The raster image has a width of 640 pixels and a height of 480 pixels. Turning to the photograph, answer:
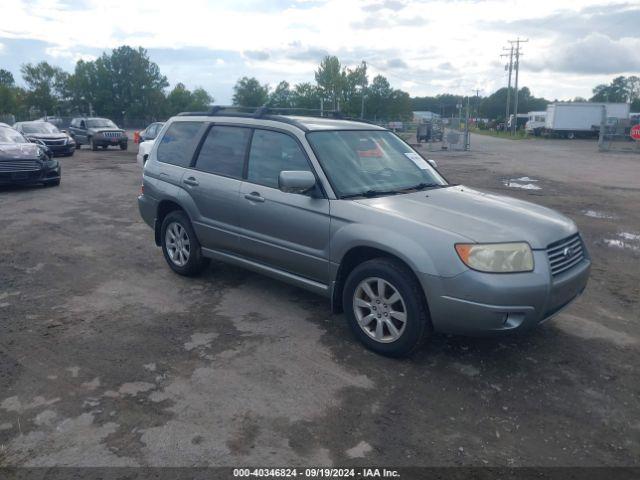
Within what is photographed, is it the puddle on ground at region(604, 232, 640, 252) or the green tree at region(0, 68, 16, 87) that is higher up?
the green tree at region(0, 68, 16, 87)

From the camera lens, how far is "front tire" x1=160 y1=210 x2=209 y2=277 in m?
6.13

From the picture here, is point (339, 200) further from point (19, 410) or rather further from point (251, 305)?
point (19, 410)

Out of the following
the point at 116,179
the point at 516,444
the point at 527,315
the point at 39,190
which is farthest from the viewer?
the point at 116,179

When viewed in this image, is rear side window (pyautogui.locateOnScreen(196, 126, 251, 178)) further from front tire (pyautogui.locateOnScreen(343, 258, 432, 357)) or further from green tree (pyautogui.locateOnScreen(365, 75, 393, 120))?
green tree (pyautogui.locateOnScreen(365, 75, 393, 120))

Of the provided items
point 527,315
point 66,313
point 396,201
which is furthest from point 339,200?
point 66,313

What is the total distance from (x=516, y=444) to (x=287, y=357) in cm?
181

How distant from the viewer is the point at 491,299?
3848mm

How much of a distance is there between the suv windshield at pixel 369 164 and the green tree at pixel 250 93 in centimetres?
6744

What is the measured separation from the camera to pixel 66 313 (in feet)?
17.5

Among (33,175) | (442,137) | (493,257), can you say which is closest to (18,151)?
(33,175)

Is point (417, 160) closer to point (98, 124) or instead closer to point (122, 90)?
point (98, 124)

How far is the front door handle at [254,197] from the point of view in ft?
17.1

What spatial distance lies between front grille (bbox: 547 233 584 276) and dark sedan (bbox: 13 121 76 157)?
23.1 metres

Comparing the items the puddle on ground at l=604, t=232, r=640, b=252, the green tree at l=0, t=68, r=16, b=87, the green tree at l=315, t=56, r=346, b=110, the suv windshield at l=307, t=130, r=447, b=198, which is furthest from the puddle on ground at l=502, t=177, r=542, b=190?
the green tree at l=0, t=68, r=16, b=87
